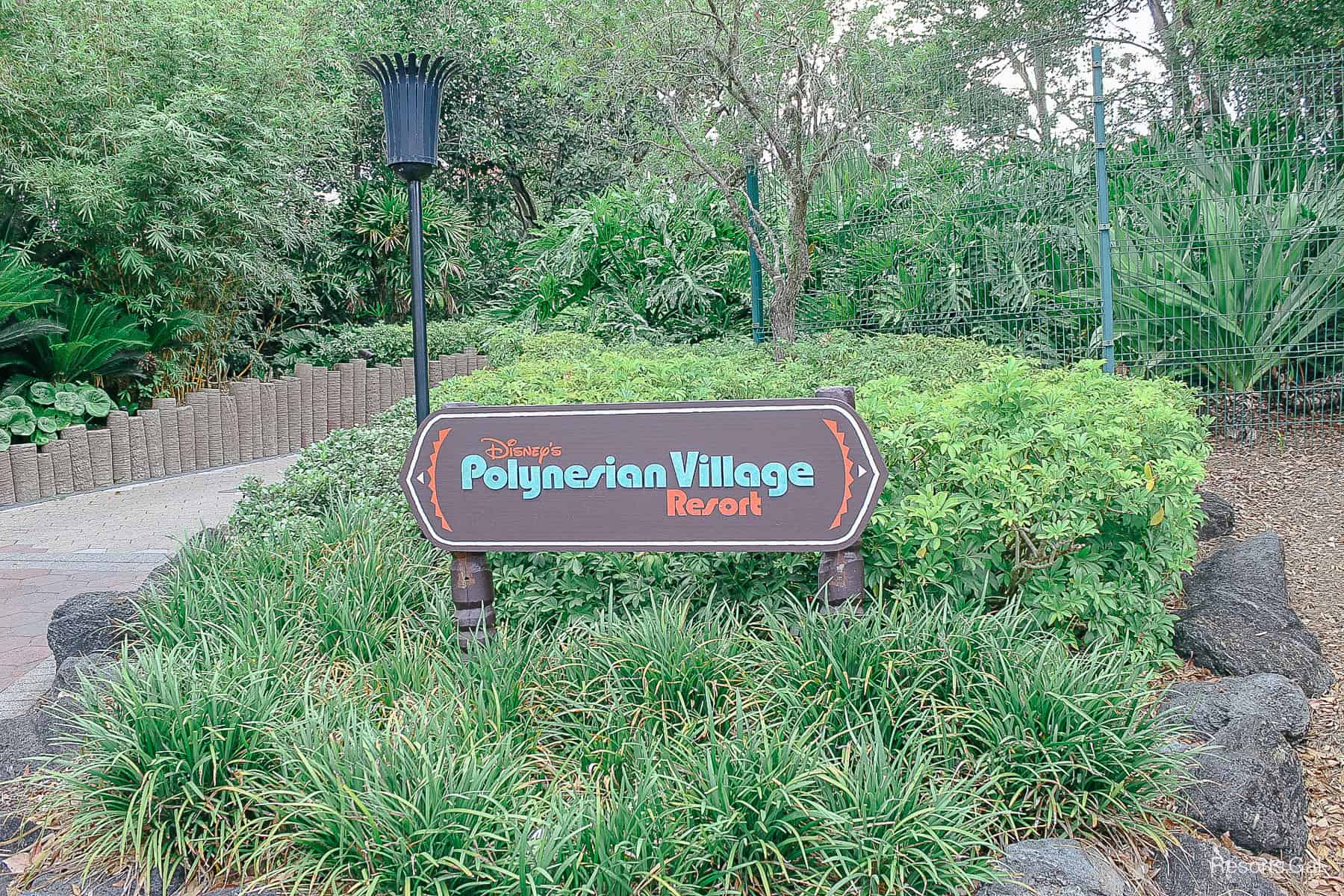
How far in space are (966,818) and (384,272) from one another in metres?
14.4

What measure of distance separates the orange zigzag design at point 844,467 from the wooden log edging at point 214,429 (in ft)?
16.7

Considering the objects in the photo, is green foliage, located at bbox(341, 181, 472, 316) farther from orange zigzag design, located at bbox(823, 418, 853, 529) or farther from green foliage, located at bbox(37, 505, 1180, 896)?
orange zigzag design, located at bbox(823, 418, 853, 529)

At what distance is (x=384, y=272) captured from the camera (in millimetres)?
15500

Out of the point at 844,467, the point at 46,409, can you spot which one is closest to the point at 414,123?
the point at 844,467

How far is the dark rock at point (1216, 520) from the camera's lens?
5.05 meters

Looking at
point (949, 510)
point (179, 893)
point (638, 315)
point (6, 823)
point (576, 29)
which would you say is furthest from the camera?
point (638, 315)

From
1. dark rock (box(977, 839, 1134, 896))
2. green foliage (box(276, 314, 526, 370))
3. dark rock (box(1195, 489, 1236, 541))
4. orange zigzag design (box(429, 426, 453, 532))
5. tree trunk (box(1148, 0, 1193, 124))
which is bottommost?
dark rock (box(977, 839, 1134, 896))

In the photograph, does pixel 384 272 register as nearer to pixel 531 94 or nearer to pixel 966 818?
pixel 531 94

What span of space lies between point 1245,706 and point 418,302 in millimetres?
4203

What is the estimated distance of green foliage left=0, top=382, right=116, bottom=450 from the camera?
27.3ft

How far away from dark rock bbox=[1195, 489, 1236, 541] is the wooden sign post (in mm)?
2652

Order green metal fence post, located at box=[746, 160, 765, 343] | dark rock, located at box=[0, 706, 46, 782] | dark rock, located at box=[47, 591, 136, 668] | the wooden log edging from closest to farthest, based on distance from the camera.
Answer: dark rock, located at box=[0, 706, 46, 782] → dark rock, located at box=[47, 591, 136, 668] → the wooden log edging → green metal fence post, located at box=[746, 160, 765, 343]

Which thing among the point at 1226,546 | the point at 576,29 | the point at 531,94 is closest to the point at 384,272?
the point at 531,94

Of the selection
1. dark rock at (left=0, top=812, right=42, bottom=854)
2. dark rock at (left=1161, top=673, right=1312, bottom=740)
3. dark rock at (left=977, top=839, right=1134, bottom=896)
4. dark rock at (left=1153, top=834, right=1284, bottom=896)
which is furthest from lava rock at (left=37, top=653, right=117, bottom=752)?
dark rock at (left=1161, top=673, right=1312, bottom=740)
